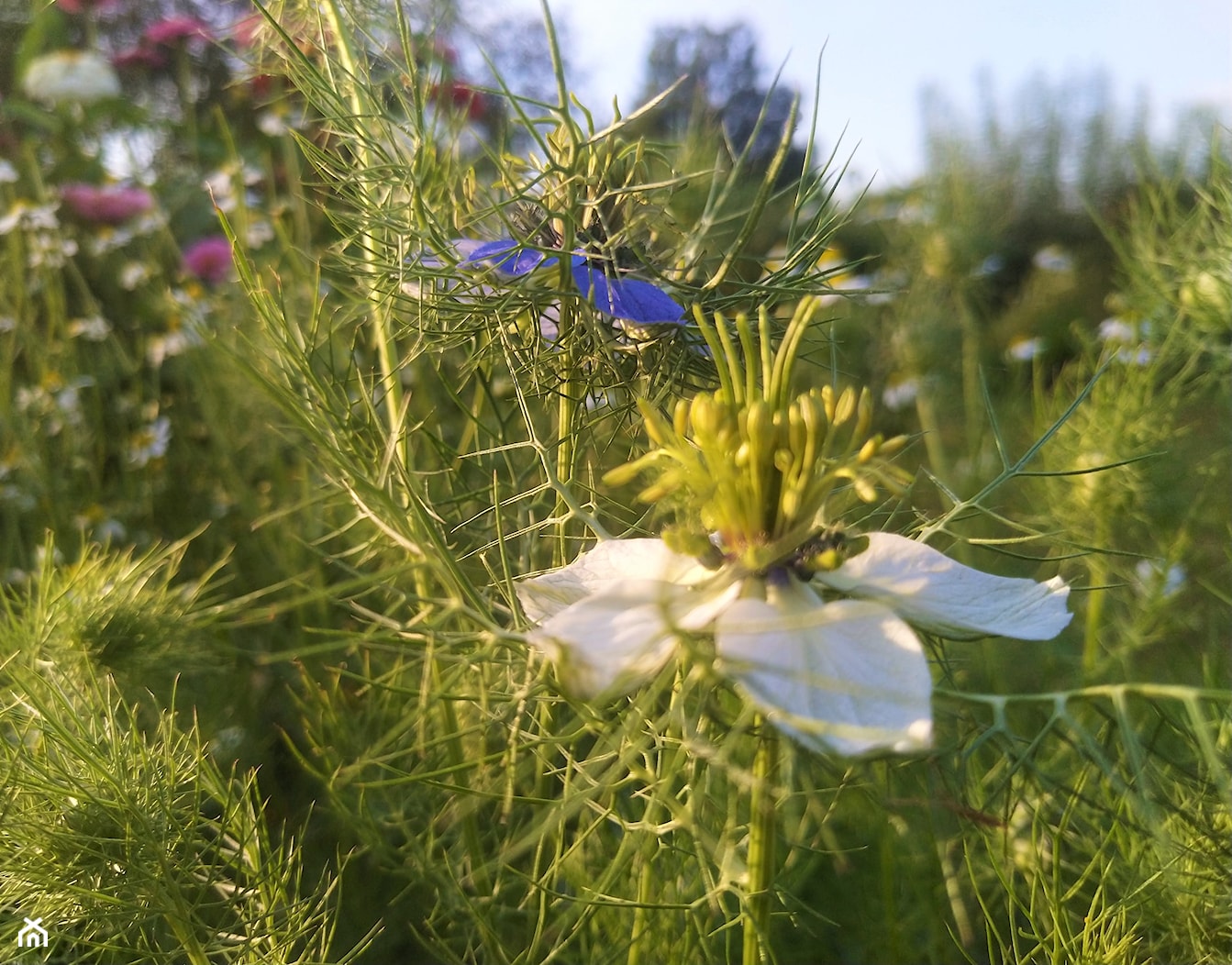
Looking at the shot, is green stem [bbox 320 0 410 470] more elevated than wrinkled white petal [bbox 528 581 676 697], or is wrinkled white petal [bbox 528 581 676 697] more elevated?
green stem [bbox 320 0 410 470]

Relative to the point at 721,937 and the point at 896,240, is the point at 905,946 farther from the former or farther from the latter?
the point at 896,240

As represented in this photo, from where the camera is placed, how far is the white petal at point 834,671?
0.38m

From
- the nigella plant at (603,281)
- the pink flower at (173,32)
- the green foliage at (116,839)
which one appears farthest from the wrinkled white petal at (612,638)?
the pink flower at (173,32)

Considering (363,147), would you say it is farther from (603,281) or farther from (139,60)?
(139,60)

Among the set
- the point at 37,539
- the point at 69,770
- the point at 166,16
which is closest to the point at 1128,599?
the point at 69,770

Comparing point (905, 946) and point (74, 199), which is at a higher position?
point (74, 199)

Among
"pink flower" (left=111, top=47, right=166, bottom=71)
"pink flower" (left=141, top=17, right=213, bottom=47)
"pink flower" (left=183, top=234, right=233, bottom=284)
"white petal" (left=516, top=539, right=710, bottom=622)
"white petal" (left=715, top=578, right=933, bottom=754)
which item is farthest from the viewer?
"pink flower" (left=111, top=47, right=166, bottom=71)

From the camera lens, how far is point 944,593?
0.49 m

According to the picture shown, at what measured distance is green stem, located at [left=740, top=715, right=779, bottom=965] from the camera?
1.46ft

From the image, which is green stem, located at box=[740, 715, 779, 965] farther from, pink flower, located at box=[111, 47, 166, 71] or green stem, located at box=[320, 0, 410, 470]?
pink flower, located at box=[111, 47, 166, 71]

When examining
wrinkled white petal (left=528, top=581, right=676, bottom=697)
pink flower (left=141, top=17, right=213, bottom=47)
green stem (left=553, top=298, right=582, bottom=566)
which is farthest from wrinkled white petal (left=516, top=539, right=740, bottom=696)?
pink flower (left=141, top=17, right=213, bottom=47)

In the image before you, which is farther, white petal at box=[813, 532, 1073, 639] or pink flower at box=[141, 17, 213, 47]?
pink flower at box=[141, 17, 213, 47]

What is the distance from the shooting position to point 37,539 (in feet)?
4.74

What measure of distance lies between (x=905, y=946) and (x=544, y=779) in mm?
570
